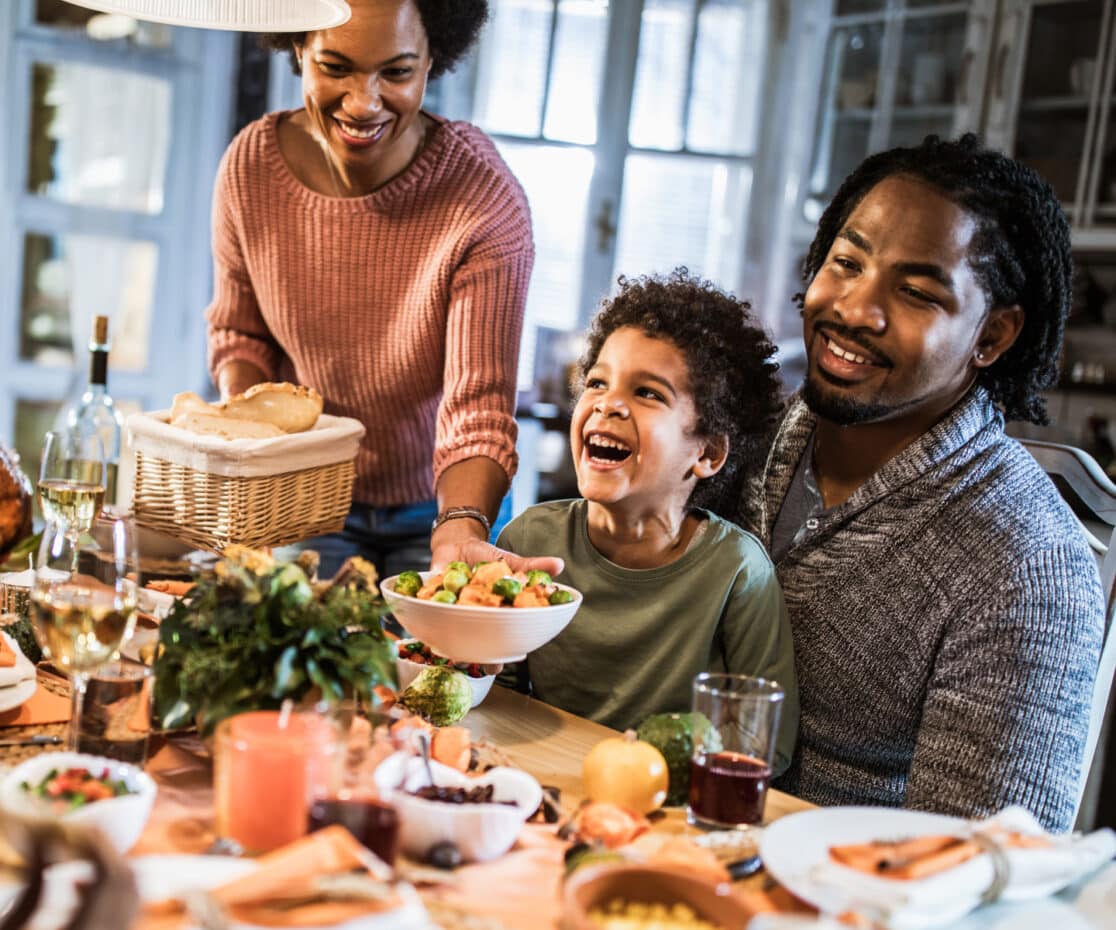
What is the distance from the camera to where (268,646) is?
111 centimetres

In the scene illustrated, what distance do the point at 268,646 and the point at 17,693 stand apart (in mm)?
372

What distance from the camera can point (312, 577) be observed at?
3.96ft

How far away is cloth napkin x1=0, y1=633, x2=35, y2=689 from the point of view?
4.31ft

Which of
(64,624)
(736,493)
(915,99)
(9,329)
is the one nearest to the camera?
(64,624)

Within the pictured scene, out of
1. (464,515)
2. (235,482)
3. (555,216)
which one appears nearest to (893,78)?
(555,216)

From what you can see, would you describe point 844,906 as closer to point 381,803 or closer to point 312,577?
point 381,803

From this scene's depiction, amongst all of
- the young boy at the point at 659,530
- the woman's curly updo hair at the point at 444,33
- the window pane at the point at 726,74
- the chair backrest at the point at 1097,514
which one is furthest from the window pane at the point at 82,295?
the chair backrest at the point at 1097,514

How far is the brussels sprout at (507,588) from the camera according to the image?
1.39 m

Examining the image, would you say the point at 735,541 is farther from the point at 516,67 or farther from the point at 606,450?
the point at 516,67

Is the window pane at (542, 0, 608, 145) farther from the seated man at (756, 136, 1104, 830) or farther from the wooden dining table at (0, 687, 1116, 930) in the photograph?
the wooden dining table at (0, 687, 1116, 930)

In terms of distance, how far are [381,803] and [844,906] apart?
36 centimetres

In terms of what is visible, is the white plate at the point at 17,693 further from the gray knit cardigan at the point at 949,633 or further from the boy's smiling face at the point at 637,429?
the gray knit cardigan at the point at 949,633

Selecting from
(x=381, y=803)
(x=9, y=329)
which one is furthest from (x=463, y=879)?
(x=9, y=329)

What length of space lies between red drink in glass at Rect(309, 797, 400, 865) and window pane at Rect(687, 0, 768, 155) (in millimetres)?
4441
